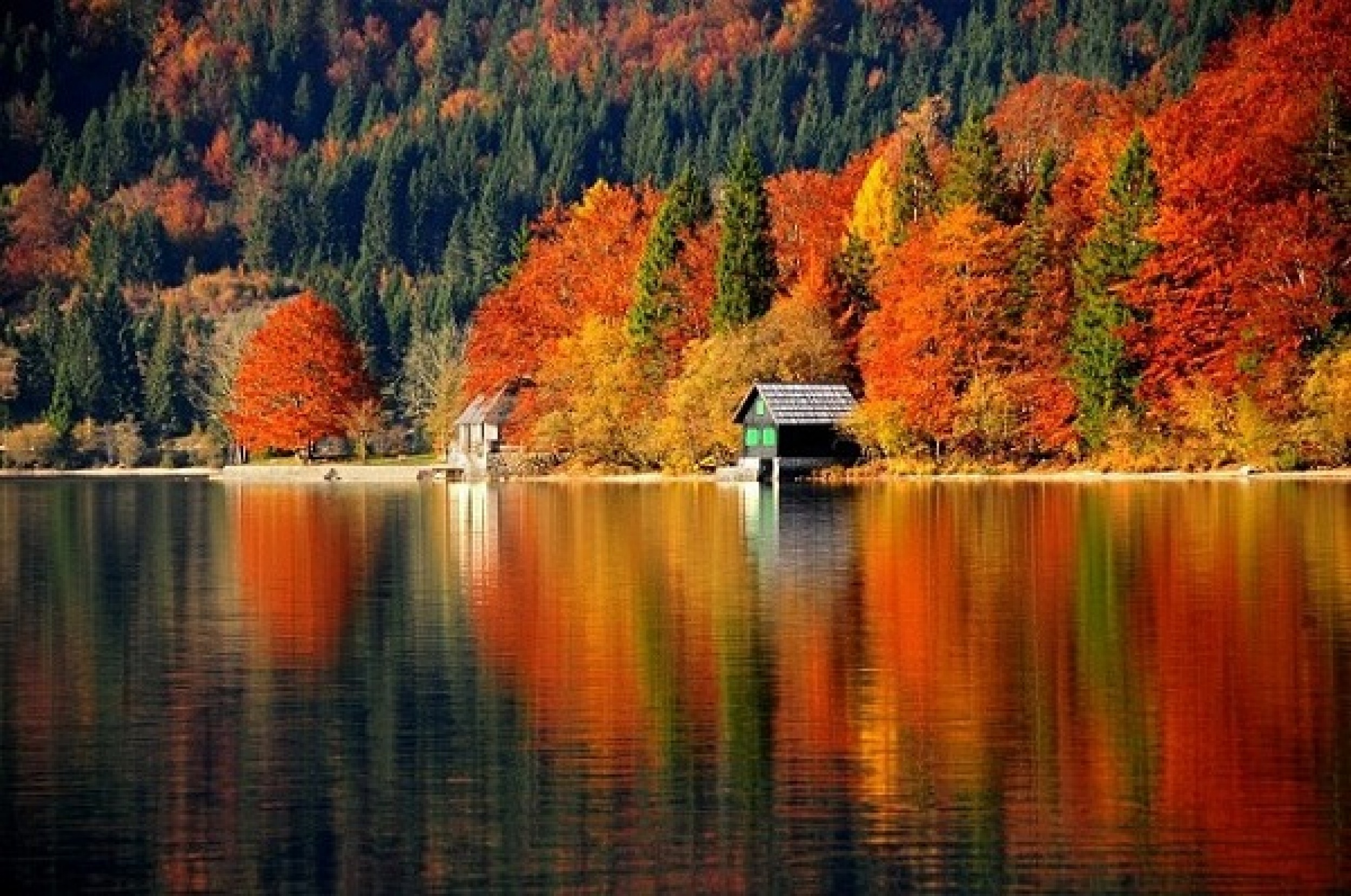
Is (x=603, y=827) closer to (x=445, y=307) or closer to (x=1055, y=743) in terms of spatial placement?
(x=1055, y=743)

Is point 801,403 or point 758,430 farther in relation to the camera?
point 758,430

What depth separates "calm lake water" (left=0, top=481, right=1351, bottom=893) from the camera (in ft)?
72.3

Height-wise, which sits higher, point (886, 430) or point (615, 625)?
point (886, 430)

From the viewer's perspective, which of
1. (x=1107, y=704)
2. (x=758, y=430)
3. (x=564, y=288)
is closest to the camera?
(x=1107, y=704)

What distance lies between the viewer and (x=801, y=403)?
335 ft

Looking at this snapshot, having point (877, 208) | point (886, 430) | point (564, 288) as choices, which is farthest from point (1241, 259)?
point (564, 288)

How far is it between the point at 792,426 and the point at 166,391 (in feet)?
299

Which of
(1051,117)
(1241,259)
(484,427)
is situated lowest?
(484,427)

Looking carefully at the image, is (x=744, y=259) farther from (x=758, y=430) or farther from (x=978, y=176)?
(x=978, y=176)

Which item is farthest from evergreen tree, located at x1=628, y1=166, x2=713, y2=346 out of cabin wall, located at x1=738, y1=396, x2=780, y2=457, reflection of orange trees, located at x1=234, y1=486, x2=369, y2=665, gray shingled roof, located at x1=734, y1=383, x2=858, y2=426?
reflection of orange trees, located at x1=234, y1=486, x2=369, y2=665

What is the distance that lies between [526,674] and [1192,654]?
922 cm

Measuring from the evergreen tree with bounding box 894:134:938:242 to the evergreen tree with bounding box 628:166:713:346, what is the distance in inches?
378

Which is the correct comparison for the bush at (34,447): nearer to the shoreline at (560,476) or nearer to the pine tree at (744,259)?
the shoreline at (560,476)

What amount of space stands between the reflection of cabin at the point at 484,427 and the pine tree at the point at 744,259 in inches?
754
